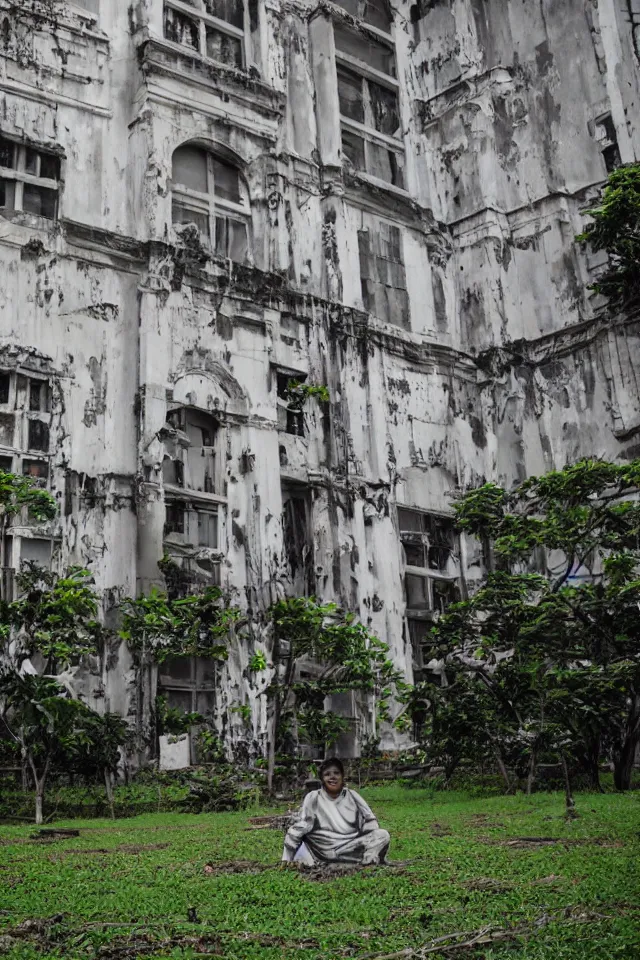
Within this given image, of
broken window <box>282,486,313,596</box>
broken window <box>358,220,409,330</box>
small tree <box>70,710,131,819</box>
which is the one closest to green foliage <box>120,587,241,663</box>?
small tree <box>70,710,131,819</box>

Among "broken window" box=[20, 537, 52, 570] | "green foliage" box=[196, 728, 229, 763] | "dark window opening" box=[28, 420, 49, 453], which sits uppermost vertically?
"dark window opening" box=[28, 420, 49, 453]

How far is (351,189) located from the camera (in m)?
18.7

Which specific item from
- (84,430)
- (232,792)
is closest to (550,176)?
(84,430)

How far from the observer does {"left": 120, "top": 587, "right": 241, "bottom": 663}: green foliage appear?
12633 mm

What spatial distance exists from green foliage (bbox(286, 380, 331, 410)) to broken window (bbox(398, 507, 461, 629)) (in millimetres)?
2518

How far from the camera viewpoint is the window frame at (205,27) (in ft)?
55.4

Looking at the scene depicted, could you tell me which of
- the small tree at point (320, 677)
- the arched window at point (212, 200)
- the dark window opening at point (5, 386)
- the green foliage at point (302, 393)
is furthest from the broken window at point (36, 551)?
the arched window at point (212, 200)

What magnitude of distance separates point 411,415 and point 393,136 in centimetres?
636

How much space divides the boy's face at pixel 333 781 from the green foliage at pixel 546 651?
366cm

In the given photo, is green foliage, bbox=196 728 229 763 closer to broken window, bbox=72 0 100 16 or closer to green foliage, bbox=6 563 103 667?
green foliage, bbox=6 563 103 667

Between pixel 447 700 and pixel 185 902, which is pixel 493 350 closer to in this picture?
pixel 447 700

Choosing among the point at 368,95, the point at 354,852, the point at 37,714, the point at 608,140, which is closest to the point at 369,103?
the point at 368,95

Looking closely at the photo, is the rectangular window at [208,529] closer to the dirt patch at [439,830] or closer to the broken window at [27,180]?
the broken window at [27,180]

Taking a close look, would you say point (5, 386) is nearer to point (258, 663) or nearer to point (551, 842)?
point (258, 663)
